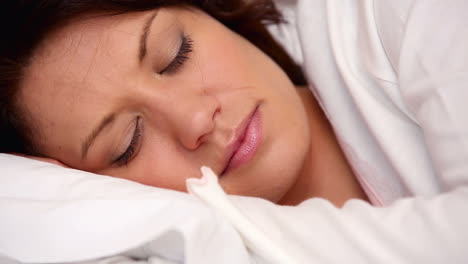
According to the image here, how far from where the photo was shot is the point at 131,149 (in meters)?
0.86

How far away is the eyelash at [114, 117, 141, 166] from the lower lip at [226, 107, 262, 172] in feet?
0.59

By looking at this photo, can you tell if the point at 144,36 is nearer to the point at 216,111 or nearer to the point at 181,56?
the point at 181,56

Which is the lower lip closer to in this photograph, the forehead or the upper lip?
the upper lip

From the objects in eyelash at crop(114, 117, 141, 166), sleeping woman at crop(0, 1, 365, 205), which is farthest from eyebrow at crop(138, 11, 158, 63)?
eyelash at crop(114, 117, 141, 166)

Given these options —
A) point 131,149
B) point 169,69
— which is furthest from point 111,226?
point 169,69

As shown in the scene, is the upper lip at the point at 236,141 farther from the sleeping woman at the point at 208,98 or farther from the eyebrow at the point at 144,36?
the eyebrow at the point at 144,36

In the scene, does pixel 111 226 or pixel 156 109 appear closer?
pixel 111 226

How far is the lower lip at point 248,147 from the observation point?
2.82 ft

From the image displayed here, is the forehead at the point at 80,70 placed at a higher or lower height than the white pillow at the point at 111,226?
higher

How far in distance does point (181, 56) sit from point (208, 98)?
0.35ft

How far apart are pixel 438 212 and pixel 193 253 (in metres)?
0.36

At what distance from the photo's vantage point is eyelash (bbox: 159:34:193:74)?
0.87m

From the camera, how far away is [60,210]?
68 centimetres

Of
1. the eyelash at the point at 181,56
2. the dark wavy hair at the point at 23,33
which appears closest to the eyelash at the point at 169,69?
the eyelash at the point at 181,56
